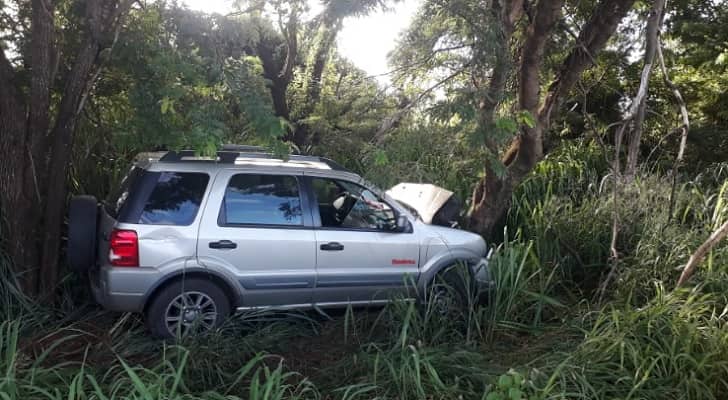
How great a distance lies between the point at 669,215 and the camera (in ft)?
20.7

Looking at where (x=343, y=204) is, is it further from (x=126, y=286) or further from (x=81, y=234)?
(x=81, y=234)

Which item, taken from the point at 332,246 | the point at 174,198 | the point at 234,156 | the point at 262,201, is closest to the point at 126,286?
the point at 174,198

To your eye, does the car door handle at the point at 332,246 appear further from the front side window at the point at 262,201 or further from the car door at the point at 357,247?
the front side window at the point at 262,201

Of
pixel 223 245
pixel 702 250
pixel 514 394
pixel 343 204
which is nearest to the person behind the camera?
pixel 514 394

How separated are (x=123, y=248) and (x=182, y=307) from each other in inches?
26.1

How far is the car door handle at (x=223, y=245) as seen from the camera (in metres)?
5.04

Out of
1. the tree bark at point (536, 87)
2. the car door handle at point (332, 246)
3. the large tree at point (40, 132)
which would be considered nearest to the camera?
the large tree at point (40, 132)

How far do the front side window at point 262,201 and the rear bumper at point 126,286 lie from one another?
0.74 metres

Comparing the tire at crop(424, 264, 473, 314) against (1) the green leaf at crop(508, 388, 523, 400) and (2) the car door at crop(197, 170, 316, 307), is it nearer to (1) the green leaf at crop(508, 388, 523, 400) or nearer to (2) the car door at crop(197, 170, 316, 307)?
(2) the car door at crop(197, 170, 316, 307)

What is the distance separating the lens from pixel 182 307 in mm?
4961

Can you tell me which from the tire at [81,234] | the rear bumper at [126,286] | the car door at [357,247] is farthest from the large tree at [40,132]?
the car door at [357,247]

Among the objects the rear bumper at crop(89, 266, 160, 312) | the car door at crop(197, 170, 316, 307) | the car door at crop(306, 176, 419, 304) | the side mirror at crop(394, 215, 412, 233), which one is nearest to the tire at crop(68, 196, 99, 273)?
the rear bumper at crop(89, 266, 160, 312)

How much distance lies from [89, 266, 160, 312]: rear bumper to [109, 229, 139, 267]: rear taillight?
5 cm

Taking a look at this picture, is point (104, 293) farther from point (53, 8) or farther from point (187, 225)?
point (53, 8)
